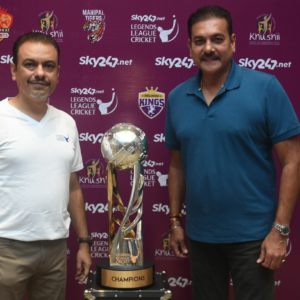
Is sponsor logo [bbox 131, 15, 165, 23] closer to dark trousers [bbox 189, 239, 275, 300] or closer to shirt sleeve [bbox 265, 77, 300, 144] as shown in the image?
shirt sleeve [bbox 265, 77, 300, 144]

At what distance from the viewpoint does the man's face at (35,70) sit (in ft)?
6.06

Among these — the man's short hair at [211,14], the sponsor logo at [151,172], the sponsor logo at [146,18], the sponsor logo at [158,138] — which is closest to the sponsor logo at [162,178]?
the sponsor logo at [151,172]

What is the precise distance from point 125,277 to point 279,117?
93 centimetres

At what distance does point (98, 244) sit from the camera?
2662 mm

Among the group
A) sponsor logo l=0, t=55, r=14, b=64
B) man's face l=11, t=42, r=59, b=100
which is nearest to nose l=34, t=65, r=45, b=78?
man's face l=11, t=42, r=59, b=100

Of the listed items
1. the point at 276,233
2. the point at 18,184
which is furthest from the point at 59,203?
the point at 276,233

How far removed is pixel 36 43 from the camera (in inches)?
74.4

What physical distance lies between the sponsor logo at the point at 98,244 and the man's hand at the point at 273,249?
1.17 metres

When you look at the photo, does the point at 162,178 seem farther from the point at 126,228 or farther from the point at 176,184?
the point at 126,228

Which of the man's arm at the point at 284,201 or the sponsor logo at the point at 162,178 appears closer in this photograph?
the man's arm at the point at 284,201

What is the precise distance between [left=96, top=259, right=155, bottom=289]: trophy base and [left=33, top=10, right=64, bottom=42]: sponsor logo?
4.74 ft

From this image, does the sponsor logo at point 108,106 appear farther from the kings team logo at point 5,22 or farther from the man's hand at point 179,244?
the man's hand at point 179,244

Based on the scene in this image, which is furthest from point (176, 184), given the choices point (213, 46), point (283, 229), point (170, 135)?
point (213, 46)

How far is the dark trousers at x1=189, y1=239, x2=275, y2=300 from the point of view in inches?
71.3
